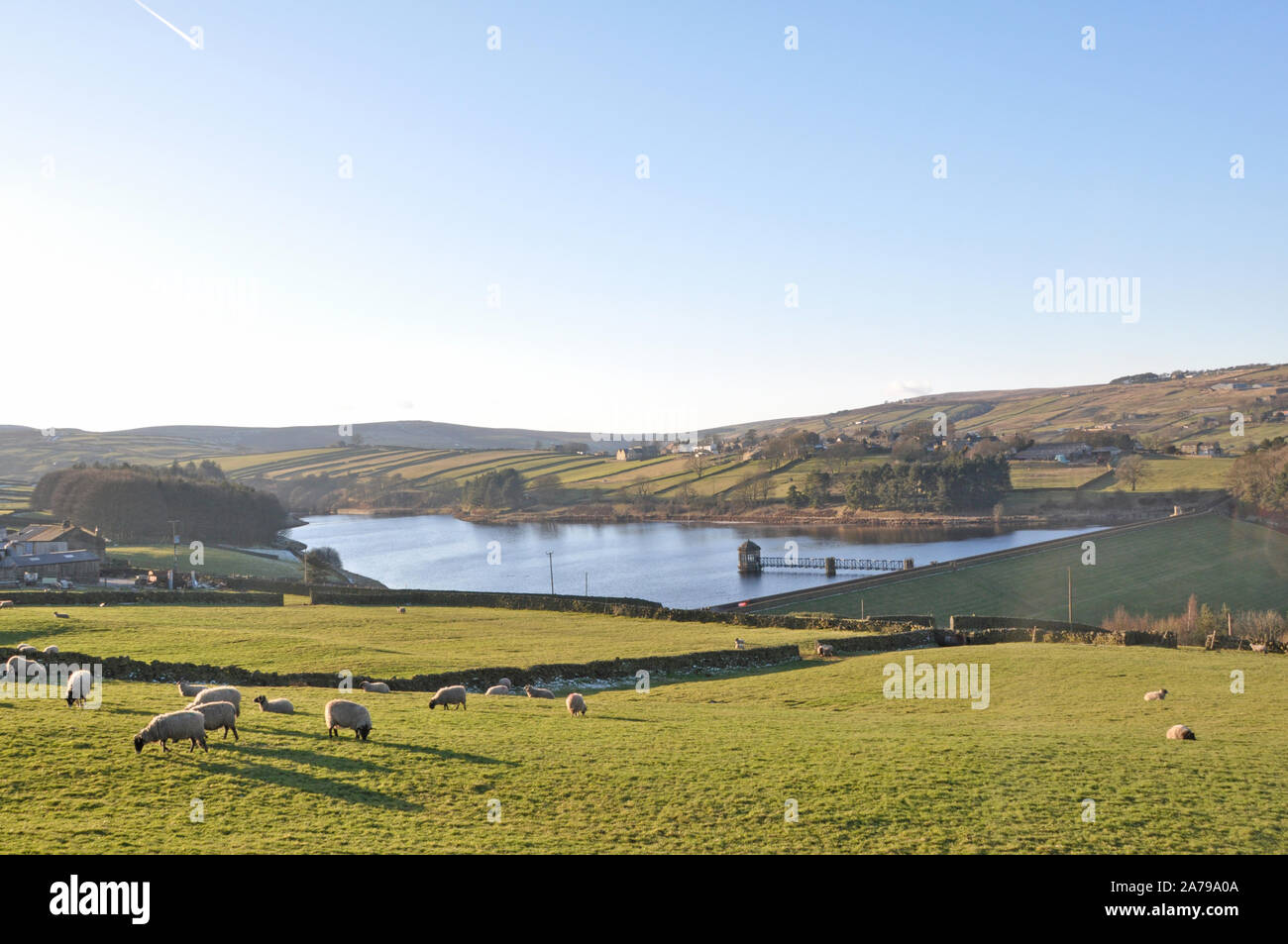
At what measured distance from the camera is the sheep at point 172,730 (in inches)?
529

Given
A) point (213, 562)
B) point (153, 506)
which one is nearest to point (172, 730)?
point (213, 562)

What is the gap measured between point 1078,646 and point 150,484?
116261 millimetres

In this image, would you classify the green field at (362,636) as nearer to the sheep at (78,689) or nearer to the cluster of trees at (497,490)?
the sheep at (78,689)

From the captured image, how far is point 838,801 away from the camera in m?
12.3

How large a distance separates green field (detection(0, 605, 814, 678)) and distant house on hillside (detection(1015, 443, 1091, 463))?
140806 mm

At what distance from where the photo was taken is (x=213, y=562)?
8144 centimetres

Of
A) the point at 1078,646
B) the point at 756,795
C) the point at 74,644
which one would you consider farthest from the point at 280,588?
the point at 756,795

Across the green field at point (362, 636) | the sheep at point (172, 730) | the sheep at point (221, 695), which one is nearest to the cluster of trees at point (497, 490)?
the green field at point (362, 636)

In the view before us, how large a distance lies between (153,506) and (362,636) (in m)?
91.8

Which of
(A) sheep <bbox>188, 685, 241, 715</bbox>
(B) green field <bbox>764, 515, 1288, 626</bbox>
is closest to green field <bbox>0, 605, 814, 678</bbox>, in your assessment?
(A) sheep <bbox>188, 685, 241, 715</bbox>
